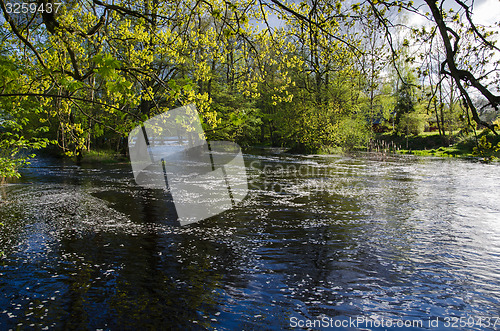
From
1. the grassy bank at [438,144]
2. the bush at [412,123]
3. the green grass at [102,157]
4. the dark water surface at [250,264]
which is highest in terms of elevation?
the bush at [412,123]

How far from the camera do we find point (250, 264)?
5.06 m

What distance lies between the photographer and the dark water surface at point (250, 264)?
3703 millimetres

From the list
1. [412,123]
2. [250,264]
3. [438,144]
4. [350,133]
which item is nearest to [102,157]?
[350,133]

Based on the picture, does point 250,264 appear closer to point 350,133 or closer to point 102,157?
point 102,157

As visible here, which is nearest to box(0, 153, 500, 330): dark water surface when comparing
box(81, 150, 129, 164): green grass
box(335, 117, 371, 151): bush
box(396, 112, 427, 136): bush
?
box(81, 150, 129, 164): green grass

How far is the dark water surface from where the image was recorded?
370 centimetres

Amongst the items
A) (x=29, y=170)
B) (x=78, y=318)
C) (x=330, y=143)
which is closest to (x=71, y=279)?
(x=78, y=318)

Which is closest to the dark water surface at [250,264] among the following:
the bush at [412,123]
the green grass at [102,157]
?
the green grass at [102,157]

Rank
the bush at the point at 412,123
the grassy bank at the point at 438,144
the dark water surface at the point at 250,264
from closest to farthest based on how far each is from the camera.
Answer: the dark water surface at the point at 250,264 < the grassy bank at the point at 438,144 < the bush at the point at 412,123

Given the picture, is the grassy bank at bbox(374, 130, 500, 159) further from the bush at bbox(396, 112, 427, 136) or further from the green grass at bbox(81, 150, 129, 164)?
the green grass at bbox(81, 150, 129, 164)

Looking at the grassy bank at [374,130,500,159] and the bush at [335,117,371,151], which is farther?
the bush at [335,117,371,151]

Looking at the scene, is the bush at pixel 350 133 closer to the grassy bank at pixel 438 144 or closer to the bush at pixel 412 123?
the grassy bank at pixel 438 144

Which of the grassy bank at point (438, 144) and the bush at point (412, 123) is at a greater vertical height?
the bush at point (412, 123)

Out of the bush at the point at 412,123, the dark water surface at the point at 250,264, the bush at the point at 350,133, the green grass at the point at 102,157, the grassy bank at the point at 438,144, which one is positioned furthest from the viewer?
the bush at the point at 412,123
